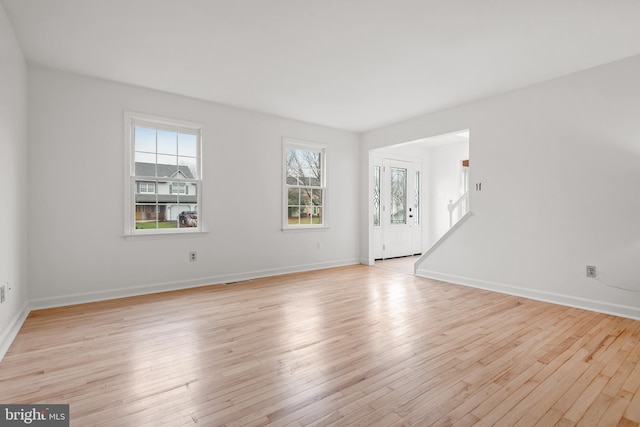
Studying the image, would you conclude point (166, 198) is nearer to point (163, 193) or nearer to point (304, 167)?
point (163, 193)

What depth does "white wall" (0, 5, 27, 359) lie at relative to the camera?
2.49 m

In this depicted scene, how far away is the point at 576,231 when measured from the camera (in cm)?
356

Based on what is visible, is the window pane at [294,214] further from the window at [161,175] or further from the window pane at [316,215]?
the window at [161,175]

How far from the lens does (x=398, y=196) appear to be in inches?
282

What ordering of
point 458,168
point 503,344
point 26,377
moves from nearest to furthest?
point 26,377 < point 503,344 < point 458,168

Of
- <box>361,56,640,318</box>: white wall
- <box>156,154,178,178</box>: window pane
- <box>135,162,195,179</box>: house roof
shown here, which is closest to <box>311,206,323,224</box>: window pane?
<box>135,162,195,179</box>: house roof

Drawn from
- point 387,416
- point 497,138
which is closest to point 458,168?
point 497,138

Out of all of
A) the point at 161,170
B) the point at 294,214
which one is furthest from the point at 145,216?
the point at 294,214

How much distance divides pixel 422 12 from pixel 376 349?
2.66 meters

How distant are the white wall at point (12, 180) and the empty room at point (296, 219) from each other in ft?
0.15

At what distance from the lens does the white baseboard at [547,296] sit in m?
3.23

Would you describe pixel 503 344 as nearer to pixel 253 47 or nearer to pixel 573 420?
pixel 573 420

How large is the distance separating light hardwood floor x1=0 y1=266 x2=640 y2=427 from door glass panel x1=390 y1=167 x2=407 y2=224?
3571 millimetres

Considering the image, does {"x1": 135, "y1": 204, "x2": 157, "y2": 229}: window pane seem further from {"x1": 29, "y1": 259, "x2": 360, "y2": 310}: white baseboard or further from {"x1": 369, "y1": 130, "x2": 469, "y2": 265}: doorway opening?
{"x1": 369, "y1": 130, "x2": 469, "y2": 265}: doorway opening
